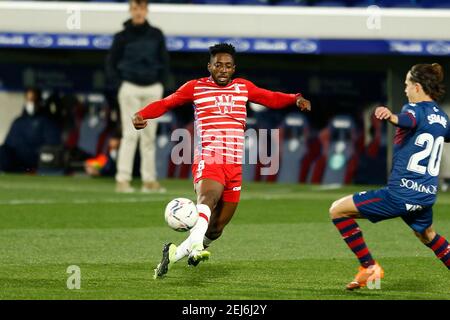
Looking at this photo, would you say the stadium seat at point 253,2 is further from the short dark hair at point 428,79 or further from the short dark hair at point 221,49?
the short dark hair at point 428,79

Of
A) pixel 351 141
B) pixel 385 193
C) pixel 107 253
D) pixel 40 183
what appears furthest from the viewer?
pixel 351 141

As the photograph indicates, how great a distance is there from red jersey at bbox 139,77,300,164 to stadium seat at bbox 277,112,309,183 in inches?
403

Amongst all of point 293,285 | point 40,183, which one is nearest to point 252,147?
point 40,183

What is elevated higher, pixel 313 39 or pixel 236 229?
pixel 313 39

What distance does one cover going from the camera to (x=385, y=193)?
9.42 m

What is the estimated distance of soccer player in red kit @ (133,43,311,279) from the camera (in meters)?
10.0

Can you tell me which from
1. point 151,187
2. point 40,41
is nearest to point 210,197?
point 151,187

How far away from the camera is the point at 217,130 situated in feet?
33.4

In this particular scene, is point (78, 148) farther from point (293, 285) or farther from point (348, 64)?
point (293, 285)

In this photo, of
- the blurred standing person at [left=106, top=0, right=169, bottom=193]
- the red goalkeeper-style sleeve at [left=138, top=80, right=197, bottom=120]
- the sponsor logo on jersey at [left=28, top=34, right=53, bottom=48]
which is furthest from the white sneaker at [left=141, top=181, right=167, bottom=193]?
the red goalkeeper-style sleeve at [left=138, top=80, right=197, bottom=120]

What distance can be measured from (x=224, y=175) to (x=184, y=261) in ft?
5.20

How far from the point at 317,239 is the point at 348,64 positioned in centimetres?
841

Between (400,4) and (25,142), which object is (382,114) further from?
(25,142)
